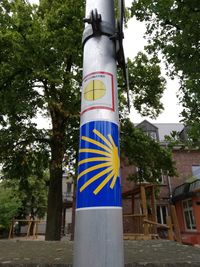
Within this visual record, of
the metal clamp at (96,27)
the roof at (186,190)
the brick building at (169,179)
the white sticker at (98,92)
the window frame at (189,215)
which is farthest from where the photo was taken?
the brick building at (169,179)

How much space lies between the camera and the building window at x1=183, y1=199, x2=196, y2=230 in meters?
21.8

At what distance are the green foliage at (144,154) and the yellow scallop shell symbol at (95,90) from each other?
35.6ft

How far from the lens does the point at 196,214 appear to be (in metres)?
20.3

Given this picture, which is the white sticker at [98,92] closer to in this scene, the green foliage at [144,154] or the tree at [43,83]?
the tree at [43,83]

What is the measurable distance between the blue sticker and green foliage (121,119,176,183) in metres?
11.0

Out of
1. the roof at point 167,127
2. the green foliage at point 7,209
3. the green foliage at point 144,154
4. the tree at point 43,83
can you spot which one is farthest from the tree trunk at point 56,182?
the roof at point 167,127

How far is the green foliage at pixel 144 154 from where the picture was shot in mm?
13188

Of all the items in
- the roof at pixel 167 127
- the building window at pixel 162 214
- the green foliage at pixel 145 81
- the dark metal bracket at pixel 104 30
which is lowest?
the dark metal bracket at pixel 104 30

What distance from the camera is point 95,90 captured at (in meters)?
2.23

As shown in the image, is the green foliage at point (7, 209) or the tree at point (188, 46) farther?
the green foliage at point (7, 209)

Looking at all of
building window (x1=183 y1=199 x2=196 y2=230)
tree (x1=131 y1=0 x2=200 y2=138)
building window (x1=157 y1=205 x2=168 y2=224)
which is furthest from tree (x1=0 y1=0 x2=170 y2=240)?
building window (x1=157 y1=205 x2=168 y2=224)

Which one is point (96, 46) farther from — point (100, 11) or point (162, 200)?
point (162, 200)

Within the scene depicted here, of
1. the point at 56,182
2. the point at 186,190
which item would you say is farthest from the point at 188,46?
the point at 186,190

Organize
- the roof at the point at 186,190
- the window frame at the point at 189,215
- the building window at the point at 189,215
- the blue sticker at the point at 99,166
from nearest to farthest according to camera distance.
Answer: the blue sticker at the point at 99,166
the roof at the point at 186,190
the window frame at the point at 189,215
the building window at the point at 189,215
